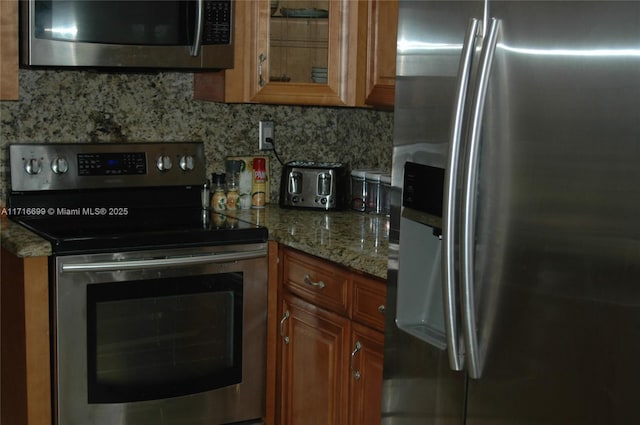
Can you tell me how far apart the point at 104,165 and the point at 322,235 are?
842mm

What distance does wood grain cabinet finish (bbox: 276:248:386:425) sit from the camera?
8.25 feet

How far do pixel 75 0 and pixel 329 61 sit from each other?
2.72ft

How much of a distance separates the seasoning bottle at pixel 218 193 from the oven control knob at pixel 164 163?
0.54ft

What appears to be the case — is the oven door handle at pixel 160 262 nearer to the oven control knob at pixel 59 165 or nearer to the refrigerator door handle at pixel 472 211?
the oven control knob at pixel 59 165

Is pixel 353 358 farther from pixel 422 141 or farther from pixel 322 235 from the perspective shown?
pixel 422 141

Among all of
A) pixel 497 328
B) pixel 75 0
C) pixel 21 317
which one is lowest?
pixel 21 317

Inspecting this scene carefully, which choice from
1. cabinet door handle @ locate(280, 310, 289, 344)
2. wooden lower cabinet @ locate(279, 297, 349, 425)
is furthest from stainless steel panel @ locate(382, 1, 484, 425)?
cabinet door handle @ locate(280, 310, 289, 344)

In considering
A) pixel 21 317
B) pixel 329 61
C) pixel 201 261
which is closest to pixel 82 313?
pixel 21 317

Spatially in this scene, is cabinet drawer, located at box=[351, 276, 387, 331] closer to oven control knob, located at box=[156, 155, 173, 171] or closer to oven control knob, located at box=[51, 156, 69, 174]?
oven control knob, located at box=[156, 155, 173, 171]

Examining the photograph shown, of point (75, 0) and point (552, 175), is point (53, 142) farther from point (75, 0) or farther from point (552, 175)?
point (552, 175)

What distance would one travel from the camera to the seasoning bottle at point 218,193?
334 centimetres

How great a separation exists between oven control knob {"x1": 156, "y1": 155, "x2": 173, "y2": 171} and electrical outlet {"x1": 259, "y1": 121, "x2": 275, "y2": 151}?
383 mm

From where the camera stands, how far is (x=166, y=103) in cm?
336

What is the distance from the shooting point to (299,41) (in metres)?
3.13
